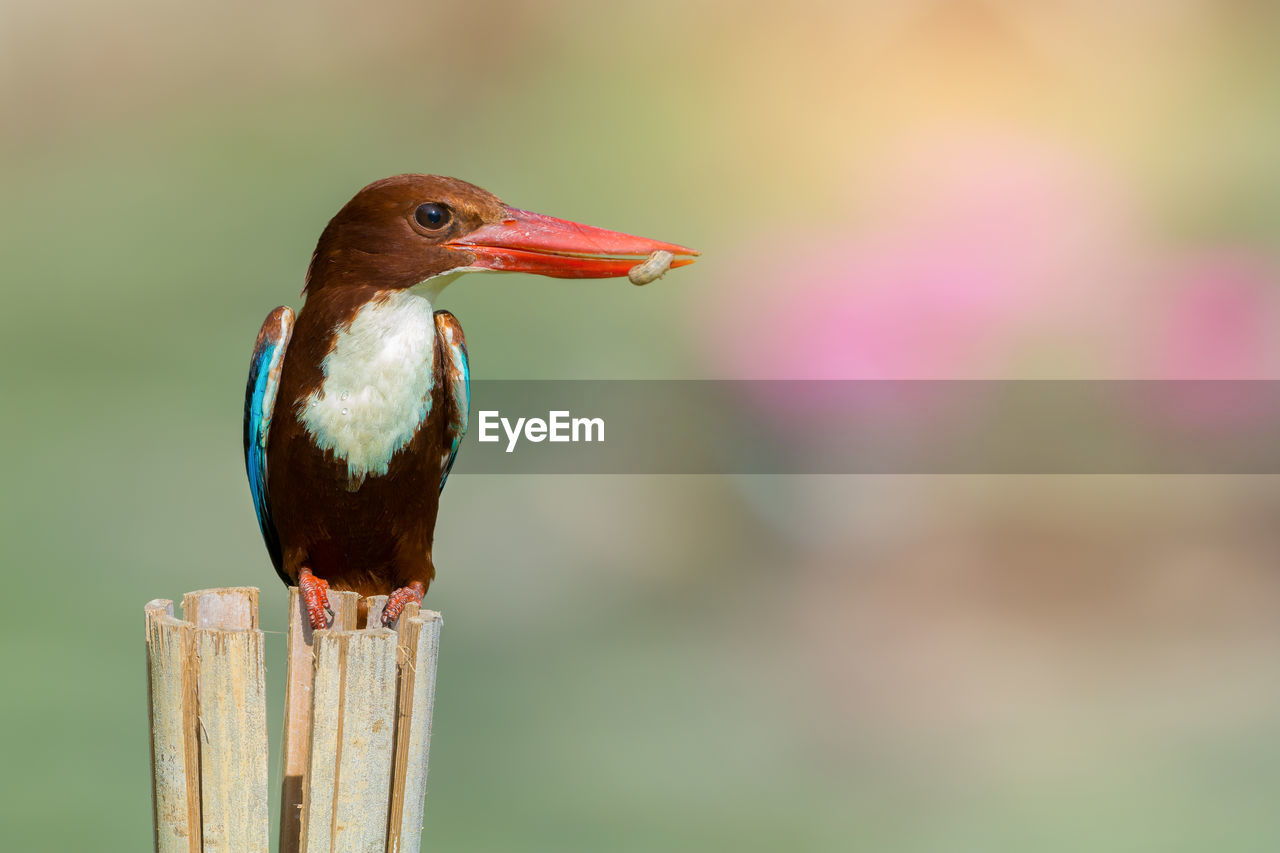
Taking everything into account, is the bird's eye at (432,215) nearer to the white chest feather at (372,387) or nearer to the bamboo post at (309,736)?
the white chest feather at (372,387)

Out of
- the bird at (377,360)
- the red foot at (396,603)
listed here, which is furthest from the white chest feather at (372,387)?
the red foot at (396,603)

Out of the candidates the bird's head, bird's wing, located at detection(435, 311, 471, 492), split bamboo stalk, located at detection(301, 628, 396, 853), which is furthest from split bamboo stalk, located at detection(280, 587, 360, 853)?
the bird's head

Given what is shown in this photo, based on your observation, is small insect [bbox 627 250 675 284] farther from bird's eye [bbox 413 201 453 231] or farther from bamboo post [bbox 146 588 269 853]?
bamboo post [bbox 146 588 269 853]

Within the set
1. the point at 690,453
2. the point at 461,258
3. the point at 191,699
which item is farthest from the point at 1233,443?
the point at 191,699

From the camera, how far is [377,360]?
7.79ft

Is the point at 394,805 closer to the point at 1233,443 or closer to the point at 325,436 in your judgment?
the point at 325,436

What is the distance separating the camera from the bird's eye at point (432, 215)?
2.38 m

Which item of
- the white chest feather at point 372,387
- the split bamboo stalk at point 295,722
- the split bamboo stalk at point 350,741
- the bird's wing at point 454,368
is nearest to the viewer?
the split bamboo stalk at point 350,741

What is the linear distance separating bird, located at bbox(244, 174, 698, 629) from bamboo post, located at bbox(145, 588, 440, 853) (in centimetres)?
36

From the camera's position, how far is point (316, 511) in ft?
8.09

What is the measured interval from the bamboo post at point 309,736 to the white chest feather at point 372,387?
0.39 m

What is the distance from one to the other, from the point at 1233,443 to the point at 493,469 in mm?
3696

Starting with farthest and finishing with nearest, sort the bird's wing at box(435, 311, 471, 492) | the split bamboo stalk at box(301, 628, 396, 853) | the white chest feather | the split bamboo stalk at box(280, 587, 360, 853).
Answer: the bird's wing at box(435, 311, 471, 492) < the white chest feather < the split bamboo stalk at box(280, 587, 360, 853) < the split bamboo stalk at box(301, 628, 396, 853)

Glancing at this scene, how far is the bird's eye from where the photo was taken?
7.80 feet
